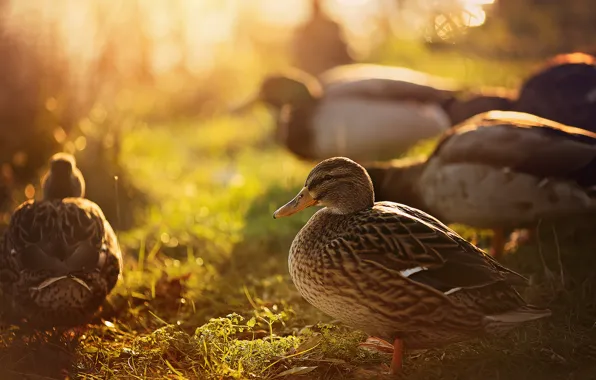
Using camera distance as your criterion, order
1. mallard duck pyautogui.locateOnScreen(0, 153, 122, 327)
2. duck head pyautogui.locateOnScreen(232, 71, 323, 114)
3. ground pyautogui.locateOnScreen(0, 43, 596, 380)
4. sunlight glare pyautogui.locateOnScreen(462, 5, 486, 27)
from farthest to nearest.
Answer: duck head pyautogui.locateOnScreen(232, 71, 323, 114) → sunlight glare pyautogui.locateOnScreen(462, 5, 486, 27) → mallard duck pyautogui.locateOnScreen(0, 153, 122, 327) → ground pyautogui.locateOnScreen(0, 43, 596, 380)

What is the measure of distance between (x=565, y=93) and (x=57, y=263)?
417 cm

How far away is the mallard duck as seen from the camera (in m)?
3.57

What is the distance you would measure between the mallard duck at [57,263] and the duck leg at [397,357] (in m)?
1.56

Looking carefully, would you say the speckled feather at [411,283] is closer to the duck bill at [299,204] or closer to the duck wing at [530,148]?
the duck bill at [299,204]

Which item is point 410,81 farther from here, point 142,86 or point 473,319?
point 473,319

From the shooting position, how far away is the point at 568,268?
4121mm

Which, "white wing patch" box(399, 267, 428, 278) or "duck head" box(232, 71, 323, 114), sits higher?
"white wing patch" box(399, 267, 428, 278)

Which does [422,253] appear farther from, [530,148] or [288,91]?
[288,91]

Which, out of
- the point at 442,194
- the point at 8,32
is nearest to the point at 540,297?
the point at 442,194

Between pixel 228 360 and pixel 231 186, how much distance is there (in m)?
3.57

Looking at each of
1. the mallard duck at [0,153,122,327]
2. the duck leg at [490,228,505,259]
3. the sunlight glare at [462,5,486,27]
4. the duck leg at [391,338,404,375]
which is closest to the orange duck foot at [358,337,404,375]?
the duck leg at [391,338,404,375]

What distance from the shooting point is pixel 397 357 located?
3055 mm

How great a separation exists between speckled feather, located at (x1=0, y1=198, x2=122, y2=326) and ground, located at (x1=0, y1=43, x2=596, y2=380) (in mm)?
157

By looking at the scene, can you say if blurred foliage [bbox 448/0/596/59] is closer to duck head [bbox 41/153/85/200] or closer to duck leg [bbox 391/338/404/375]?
duck head [bbox 41/153/85/200]
